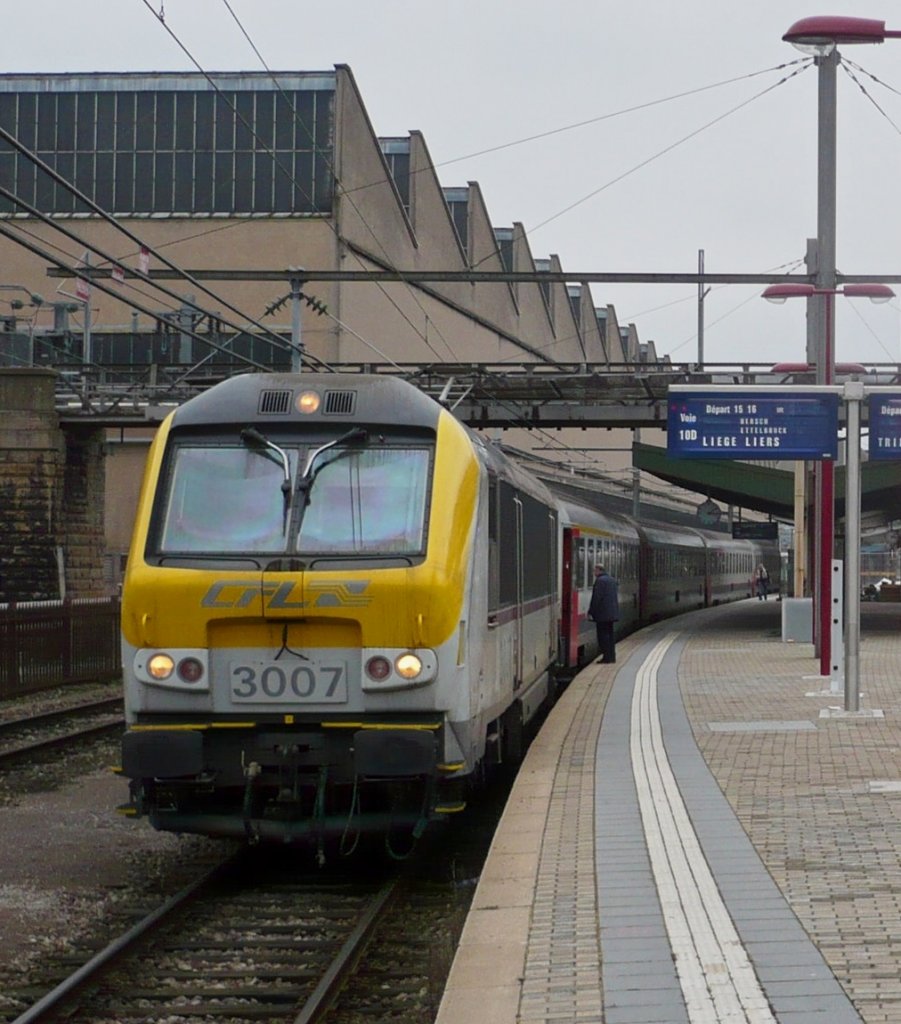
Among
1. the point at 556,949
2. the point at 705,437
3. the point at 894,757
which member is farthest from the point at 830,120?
the point at 556,949

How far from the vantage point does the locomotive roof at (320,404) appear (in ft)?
33.4

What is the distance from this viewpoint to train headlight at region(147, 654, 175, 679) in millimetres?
9594

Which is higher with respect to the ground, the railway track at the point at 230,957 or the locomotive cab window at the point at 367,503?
the locomotive cab window at the point at 367,503

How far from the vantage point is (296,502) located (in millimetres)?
9969

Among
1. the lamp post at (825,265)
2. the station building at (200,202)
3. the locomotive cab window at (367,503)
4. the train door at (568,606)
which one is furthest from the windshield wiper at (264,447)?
the station building at (200,202)

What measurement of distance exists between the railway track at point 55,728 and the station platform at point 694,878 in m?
5.04

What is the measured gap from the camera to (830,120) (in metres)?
23.0

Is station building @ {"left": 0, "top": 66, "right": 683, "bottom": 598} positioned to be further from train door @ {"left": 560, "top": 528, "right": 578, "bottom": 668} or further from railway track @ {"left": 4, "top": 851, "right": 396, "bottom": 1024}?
railway track @ {"left": 4, "top": 851, "right": 396, "bottom": 1024}

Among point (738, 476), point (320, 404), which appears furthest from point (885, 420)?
point (738, 476)

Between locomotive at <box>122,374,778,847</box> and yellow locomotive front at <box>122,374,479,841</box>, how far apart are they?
1cm

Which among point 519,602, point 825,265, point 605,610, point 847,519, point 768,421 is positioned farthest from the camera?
point 605,610

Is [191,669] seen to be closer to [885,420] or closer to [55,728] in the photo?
[55,728]

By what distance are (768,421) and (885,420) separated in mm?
1805

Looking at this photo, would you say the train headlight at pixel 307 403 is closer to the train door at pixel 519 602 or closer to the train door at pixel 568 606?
the train door at pixel 519 602
